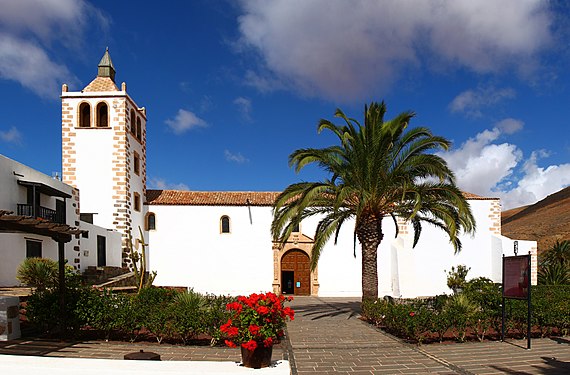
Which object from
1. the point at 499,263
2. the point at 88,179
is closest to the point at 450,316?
the point at 499,263

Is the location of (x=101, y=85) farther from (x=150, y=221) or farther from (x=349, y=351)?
(x=349, y=351)

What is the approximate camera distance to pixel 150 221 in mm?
26547

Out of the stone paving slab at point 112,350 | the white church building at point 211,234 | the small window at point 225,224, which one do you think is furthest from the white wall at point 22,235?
the stone paving slab at point 112,350

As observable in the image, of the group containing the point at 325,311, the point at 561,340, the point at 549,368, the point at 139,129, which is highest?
the point at 139,129

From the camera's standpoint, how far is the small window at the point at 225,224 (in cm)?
2650

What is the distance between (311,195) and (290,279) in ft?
47.2

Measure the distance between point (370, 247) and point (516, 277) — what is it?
4952mm

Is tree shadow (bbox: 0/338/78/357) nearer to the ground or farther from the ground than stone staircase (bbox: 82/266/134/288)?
farther from the ground

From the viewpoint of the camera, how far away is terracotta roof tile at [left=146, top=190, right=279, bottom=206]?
87.1ft

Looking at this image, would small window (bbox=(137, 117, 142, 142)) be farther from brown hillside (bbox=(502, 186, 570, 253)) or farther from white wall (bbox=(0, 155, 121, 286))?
brown hillside (bbox=(502, 186, 570, 253))

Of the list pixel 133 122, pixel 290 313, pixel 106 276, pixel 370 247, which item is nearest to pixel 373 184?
pixel 370 247

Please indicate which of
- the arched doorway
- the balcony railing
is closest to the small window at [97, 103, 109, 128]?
the balcony railing

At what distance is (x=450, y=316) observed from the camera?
10.5 metres

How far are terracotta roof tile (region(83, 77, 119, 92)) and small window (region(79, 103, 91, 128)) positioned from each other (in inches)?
37.4
